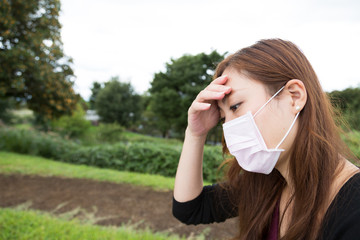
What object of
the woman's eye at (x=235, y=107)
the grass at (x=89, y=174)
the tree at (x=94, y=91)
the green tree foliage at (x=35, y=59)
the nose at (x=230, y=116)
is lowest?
the grass at (x=89, y=174)

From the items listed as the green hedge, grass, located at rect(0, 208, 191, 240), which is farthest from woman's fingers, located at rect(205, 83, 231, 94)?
the green hedge

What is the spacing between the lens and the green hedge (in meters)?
7.44

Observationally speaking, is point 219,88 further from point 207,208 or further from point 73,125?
point 73,125

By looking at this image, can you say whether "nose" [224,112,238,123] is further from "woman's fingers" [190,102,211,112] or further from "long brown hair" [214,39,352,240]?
"long brown hair" [214,39,352,240]

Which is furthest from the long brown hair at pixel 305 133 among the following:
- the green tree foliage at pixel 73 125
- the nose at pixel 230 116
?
the green tree foliage at pixel 73 125

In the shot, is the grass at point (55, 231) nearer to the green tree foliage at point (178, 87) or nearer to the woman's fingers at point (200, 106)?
the woman's fingers at point (200, 106)

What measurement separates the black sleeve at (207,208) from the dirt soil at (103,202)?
195cm

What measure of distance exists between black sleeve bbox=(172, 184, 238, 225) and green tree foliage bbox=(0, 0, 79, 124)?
828 centimetres

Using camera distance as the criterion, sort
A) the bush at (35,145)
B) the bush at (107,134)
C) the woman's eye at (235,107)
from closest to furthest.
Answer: the woman's eye at (235,107)
the bush at (35,145)
the bush at (107,134)

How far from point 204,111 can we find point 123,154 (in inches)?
280

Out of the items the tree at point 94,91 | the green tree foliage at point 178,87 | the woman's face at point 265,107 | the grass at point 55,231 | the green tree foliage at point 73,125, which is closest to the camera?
the woman's face at point 265,107

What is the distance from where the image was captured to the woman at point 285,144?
3.55 feet

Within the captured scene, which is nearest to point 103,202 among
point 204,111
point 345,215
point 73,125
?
point 204,111

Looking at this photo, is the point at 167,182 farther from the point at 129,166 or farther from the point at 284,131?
the point at 284,131
